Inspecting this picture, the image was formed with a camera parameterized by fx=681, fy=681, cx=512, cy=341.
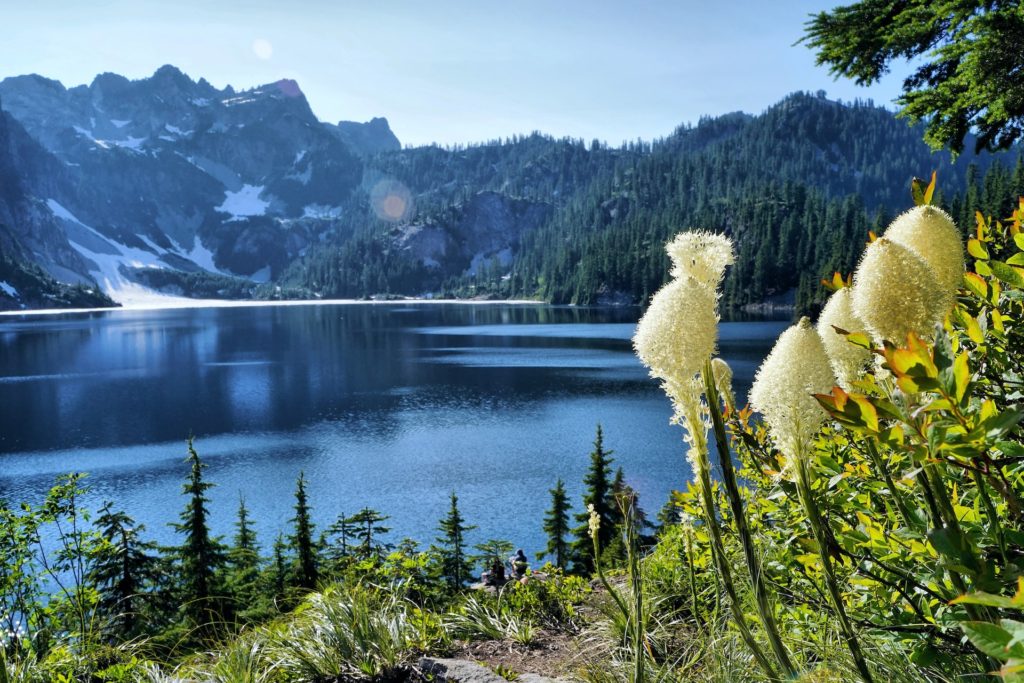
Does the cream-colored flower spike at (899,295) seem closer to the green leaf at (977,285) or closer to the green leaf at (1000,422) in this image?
the green leaf at (1000,422)

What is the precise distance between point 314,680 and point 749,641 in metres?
4.40

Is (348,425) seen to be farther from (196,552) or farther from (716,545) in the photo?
(716,545)

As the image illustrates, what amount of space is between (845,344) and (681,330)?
1.76 feet

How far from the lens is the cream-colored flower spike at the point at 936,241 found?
195 cm

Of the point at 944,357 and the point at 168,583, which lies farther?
the point at 168,583

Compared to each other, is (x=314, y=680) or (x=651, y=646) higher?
(x=651, y=646)

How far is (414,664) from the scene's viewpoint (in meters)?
5.61

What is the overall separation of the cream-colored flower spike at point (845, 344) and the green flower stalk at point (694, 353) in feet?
1.26

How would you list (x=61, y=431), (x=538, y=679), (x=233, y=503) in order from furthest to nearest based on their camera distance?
(x=61, y=431) < (x=233, y=503) < (x=538, y=679)

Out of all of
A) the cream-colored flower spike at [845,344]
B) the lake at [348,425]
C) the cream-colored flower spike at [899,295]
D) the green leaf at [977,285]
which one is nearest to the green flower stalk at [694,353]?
the cream-colored flower spike at [845,344]

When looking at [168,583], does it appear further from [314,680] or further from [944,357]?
[944,357]

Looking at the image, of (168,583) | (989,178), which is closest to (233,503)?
(168,583)

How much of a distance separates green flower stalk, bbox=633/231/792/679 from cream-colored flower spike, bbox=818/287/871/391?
38cm

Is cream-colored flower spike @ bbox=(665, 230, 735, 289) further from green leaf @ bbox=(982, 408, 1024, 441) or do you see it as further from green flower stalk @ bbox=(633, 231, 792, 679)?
green leaf @ bbox=(982, 408, 1024, 441)
